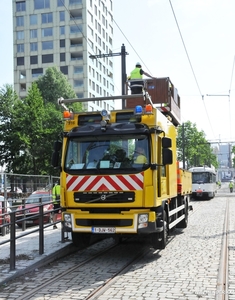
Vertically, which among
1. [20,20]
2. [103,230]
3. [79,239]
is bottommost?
[79,239]

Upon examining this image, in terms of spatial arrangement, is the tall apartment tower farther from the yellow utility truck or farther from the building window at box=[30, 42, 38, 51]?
the yellow utility truck

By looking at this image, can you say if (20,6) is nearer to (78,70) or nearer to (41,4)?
(41,4)

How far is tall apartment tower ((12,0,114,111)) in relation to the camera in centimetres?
6988

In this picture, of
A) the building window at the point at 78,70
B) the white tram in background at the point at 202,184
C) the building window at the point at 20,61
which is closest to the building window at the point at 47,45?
the building window at the point at 20,61

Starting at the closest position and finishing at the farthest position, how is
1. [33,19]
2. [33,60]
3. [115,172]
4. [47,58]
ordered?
[115,172] < [47,58] < [33,19] < [33,60]

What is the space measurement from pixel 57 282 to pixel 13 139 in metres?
29.3

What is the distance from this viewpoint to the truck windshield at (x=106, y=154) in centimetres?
866

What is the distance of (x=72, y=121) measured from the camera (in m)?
9.34

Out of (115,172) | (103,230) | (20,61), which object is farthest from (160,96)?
(20,61)

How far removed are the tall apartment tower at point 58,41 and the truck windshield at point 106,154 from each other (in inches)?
2349

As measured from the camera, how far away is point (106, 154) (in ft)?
28.9

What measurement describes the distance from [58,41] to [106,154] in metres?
65.9

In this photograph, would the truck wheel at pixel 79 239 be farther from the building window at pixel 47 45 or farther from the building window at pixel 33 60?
the building window at pixel 33 60

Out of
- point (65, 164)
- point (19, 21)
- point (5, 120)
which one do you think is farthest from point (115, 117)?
point (19, 21)
